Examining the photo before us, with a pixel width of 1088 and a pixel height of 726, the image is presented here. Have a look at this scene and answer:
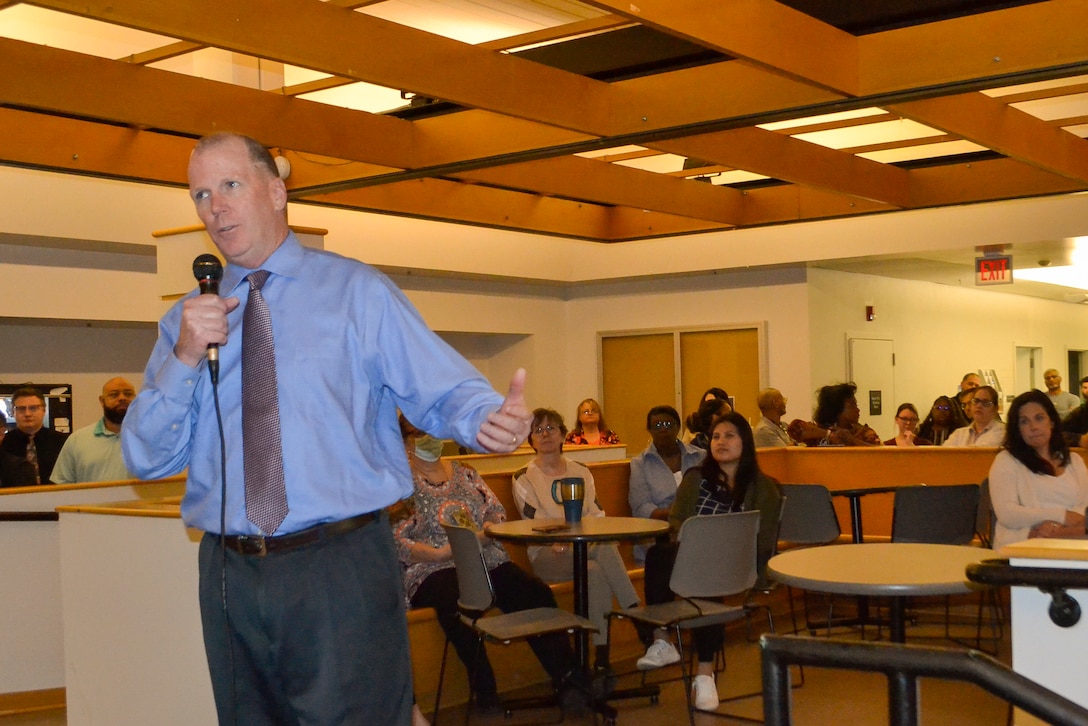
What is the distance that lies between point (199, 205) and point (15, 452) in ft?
19.1

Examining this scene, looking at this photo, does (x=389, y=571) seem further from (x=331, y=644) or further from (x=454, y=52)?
(x=454, y=52)

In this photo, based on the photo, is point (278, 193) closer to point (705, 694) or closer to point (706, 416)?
point (705, 694)

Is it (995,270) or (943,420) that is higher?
(995,270)

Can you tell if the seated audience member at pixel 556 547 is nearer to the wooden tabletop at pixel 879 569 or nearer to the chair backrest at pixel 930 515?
the chair backrest at pixel 930 515

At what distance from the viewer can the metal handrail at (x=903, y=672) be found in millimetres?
1176

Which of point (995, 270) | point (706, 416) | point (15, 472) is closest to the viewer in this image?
point (15, 472)

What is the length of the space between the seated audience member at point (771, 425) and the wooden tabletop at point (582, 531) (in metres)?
3.61

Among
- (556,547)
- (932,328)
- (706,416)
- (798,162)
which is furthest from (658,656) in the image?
(932,328)

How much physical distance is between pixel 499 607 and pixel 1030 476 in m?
2.53

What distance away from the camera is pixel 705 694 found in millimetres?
5152

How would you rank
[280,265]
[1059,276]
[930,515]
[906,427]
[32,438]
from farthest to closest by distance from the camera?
1. [1059,276]
2. [906,427]
3. [32,438]
4. [930,515]
5. [280,265]

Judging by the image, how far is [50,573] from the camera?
5.64m

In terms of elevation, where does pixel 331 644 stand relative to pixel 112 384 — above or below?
below

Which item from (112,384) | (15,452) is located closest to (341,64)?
(112,384)
